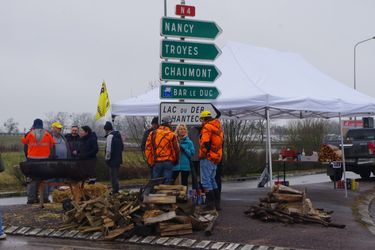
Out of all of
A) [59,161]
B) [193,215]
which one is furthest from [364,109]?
[59,161]

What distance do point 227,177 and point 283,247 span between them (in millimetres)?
17444

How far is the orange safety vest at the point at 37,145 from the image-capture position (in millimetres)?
12641

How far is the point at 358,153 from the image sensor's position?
71.3ft

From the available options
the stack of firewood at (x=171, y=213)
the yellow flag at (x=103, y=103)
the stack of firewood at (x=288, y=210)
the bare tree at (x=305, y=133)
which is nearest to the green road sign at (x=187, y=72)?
the stack of firewood at (x=171, y=213)

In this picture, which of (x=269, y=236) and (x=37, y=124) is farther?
(x=37, y=124)

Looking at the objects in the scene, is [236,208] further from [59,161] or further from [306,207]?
[59,161]

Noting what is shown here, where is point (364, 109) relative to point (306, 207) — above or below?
above

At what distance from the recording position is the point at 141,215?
8.88m

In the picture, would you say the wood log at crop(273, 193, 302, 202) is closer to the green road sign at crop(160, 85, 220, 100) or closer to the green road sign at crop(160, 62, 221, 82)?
the green road sign at crop(160, 85, 220, 100)

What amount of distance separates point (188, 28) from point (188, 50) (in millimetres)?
431

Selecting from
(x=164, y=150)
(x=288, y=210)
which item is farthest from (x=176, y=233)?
(x=288, y=210)

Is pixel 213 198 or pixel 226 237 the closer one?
pixel 226 237

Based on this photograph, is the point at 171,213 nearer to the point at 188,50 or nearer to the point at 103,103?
the point at 188,50

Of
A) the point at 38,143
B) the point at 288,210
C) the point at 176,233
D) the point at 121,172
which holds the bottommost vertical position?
the point at 176,233
